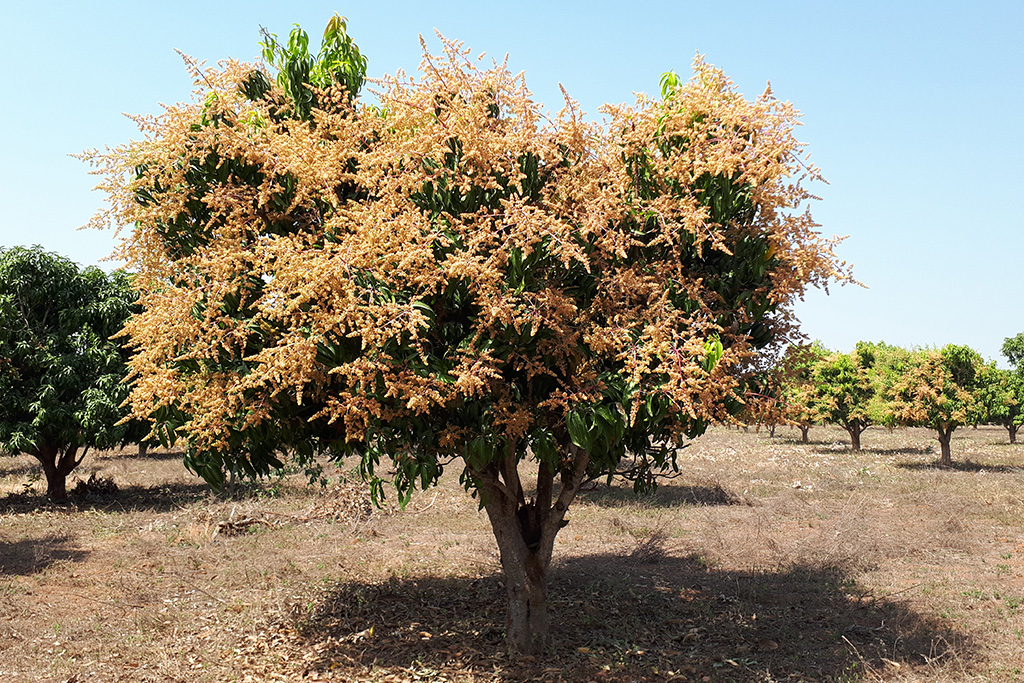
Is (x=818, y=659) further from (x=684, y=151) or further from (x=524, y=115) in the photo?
(x=524, y=115)

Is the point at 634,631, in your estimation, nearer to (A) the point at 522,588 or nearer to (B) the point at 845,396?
(A) the point at 522,588

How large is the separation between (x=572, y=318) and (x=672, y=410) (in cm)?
141

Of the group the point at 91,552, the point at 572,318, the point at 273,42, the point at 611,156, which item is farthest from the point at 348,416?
the point at 91,552

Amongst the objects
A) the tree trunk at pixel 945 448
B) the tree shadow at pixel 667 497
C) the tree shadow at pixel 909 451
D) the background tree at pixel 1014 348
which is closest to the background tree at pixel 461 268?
the tree shadow at pixel 667 497

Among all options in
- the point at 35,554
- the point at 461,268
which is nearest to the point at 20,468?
the point at 35,554

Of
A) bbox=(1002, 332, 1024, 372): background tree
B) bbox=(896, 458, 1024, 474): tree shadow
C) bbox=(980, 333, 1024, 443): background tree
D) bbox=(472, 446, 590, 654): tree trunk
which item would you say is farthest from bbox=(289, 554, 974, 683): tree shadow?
bbox=(1002, 332, 1024, 372): background tree

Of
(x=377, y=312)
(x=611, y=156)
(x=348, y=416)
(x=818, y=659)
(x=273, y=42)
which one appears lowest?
(x=818, y=659)

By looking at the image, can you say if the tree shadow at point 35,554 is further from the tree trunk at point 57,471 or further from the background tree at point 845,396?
the background tree at point 845,396

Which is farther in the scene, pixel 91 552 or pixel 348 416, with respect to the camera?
pixel 91 552

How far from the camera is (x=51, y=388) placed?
22.6m

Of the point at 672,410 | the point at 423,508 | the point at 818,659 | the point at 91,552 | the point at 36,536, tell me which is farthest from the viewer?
the point at 423,508

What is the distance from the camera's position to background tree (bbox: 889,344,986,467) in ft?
123

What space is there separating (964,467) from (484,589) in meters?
34.6

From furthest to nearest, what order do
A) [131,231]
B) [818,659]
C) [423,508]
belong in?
1. [423,508]
2. [818,659]
3. [131,231]
